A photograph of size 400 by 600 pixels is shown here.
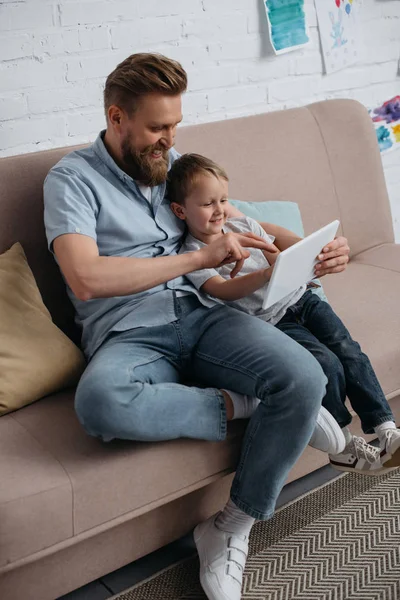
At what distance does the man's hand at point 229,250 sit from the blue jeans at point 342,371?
→ 0.92 feet

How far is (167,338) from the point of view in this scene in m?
1.85

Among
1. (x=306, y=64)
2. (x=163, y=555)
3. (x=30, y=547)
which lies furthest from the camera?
(x=306, y=64)

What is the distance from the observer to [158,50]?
2652 mm

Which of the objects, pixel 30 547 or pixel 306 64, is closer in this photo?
pixel 30 547

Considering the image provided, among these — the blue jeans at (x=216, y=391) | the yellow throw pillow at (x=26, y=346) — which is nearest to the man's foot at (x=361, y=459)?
the blue jeans at (x=216, y=391)

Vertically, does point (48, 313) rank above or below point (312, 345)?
above

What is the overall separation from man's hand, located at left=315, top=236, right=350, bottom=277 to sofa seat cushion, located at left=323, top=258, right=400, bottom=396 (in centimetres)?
28

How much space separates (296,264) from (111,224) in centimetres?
47

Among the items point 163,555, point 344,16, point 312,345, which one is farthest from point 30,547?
point 344,16

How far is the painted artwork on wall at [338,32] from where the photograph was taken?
313 cm

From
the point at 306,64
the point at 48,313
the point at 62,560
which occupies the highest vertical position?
the point at 306,64

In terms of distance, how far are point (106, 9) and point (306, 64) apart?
95 centimetres

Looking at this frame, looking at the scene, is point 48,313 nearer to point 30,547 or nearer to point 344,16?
point 30,547

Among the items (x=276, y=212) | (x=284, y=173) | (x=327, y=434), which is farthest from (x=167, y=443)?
(x=284, y=173)
